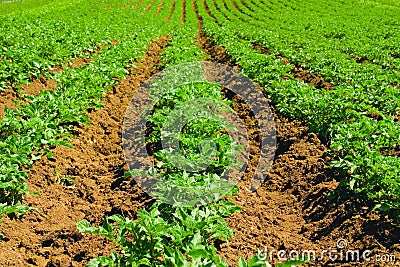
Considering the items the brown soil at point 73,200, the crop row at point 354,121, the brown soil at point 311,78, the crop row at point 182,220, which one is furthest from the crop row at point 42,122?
the brown soil at point 311,78

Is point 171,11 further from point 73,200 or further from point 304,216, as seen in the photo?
point 304,216

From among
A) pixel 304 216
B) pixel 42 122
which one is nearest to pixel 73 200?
pixel 42 122

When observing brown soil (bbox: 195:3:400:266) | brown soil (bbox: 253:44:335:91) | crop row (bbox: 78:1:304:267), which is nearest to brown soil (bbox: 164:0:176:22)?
brown soil (bbox: 253:44:335:91)

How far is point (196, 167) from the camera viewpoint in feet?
15.3

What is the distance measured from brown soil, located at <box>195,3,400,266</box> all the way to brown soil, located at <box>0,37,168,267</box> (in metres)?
1.40

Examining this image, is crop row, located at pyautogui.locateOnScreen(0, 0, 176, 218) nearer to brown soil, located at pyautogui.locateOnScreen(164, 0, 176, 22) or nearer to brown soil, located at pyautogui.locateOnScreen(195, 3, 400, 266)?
brown soil, located at pyautogui.locateOnScreen(195, 3, 400, 266)

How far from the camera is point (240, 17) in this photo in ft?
99.8

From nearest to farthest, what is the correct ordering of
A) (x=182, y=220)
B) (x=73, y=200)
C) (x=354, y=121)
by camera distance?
(x=182, y=220) < (x=73, y=200) < (x=354, y=121)

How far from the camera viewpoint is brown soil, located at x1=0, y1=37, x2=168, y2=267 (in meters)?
3.91

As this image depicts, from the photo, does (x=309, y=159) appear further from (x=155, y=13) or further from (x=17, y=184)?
(x=155, y=13)

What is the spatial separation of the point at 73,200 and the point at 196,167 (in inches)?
72.1

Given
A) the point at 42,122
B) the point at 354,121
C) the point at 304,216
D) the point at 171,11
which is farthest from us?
the point at 171,11

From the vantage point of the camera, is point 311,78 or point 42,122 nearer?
point 42,122

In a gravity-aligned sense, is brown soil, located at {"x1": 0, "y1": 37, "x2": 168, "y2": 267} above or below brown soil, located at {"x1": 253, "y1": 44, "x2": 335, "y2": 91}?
above
